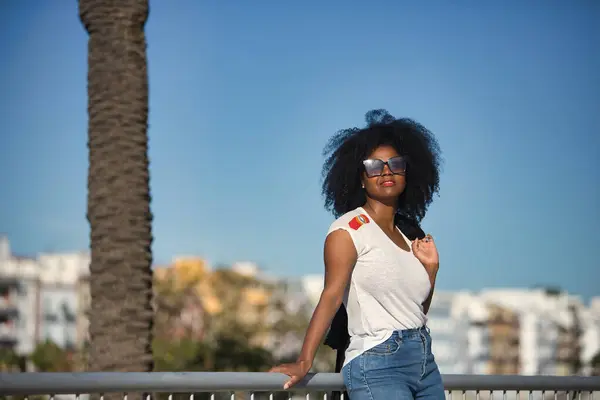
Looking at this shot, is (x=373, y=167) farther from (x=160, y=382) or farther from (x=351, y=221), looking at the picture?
(x=160, y=382)

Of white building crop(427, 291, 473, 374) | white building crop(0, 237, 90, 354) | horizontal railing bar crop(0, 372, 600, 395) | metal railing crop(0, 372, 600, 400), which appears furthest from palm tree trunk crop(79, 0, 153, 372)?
white building crop(427, 291, 473, 374)

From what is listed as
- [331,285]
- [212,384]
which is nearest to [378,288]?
[331,285]

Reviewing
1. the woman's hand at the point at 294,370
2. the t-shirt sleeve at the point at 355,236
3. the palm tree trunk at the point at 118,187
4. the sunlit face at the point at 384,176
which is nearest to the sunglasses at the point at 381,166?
the sunlit face at the point at 384,176

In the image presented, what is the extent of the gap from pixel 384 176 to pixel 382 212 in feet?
0.48

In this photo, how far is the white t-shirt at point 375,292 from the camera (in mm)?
3820

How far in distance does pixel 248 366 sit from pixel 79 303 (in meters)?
88.3

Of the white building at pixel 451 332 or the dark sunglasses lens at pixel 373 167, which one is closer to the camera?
the dark sunglasses lens at pixel 373 167

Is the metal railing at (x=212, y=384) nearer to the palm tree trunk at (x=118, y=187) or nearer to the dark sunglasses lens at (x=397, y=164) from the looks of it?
the dark sunglasses lens at (x=397, y=164)

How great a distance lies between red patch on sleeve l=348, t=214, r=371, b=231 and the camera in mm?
3875

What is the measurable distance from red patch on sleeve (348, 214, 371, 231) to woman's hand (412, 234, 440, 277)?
26 centimetres

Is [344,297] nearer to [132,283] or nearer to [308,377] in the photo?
[308,377]

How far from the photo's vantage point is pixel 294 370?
12.8 ft

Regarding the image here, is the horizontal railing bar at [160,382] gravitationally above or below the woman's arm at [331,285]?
below

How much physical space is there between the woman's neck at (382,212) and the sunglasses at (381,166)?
0.11 meters
